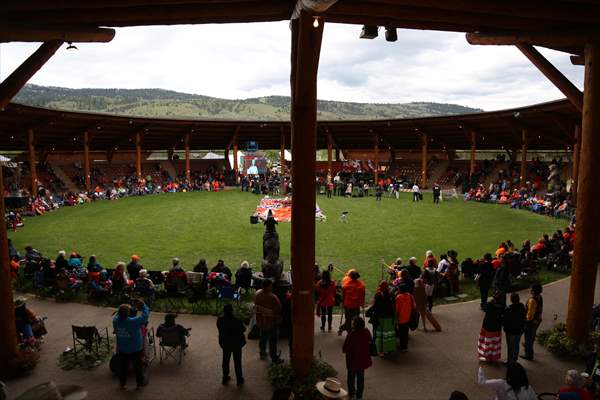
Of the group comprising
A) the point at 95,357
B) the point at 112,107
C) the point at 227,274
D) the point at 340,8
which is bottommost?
the point at 95,357

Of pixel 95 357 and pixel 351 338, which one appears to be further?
pixel 95 357

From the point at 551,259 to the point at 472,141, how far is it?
18761 millimetres

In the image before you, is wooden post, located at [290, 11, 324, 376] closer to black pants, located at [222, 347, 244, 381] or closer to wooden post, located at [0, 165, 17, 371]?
black pants, located at [222, 347, 244, 381]

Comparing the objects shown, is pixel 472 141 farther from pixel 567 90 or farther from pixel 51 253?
pixel 51 253

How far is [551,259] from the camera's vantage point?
11.5 metres

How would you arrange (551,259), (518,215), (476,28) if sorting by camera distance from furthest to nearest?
(518,215)
(551,259)
(476,28)

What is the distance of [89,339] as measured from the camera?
6.39m

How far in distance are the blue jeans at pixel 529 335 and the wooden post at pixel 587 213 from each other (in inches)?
33.9

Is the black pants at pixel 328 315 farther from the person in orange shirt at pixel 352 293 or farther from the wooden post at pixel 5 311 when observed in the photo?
the wooden post at pixel 5 311

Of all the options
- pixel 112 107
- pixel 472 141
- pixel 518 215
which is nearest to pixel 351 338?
pixel 518 215

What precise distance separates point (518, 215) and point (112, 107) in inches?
4463

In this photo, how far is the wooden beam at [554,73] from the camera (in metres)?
6.80

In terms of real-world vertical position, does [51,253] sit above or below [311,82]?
below

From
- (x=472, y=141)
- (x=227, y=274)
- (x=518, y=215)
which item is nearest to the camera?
(x=227, y=274)
